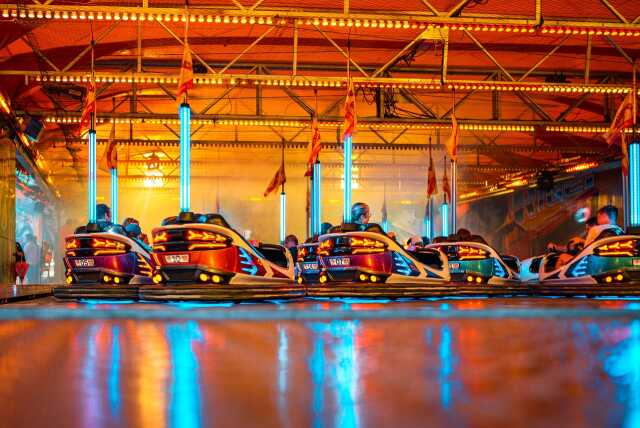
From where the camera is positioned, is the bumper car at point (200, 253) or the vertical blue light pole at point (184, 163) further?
the vertical blue light pole at point (184, 163)

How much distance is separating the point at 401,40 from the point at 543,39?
7.17 feet

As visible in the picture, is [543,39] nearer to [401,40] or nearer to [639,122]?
[401,40]

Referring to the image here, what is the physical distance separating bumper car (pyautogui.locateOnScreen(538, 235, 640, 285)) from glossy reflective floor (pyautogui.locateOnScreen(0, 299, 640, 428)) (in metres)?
4.27

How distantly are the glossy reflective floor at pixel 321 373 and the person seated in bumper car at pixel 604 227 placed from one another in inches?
176

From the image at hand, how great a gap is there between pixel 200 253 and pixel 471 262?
5.35m

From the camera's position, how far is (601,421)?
2.15 m

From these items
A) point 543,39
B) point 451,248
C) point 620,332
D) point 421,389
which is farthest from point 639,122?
point 421,389

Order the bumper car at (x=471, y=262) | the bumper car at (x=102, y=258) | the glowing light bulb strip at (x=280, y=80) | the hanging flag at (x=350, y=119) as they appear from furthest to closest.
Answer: the bumper car at (x=471, y=262) → the glowing light bulb strip at (x=280, y=80) → the hanging flag at (x=350, y=119) → the bumper car at (x=102, y=258)

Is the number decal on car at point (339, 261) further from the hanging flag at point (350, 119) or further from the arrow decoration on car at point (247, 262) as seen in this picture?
the hanging flag at point (350, 119)

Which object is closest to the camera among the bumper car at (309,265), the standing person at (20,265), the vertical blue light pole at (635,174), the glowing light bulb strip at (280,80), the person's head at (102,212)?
the person's head at (102,212)

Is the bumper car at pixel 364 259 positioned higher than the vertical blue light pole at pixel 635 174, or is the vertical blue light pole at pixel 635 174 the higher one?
the vertical blue light pole at pixel 635 174

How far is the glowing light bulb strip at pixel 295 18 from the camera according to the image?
9.30 meters

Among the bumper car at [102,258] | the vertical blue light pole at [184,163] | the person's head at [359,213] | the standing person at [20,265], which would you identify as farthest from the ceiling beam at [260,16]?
the standing person at [20,265]

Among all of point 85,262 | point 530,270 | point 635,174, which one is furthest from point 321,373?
point 530,270
